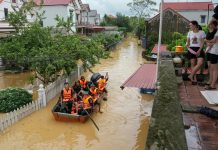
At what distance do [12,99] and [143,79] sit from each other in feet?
18.1

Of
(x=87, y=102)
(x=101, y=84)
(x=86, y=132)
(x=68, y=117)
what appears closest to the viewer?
(x=86, y=132)

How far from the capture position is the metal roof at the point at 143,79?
886 centimetres

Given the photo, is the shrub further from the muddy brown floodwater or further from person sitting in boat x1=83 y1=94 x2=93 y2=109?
person sitting in boat x1=83 y1=94 x2=93 y2=109

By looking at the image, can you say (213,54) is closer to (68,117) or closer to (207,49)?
(207,49)

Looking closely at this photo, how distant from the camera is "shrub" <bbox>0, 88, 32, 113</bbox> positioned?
10.7 meters

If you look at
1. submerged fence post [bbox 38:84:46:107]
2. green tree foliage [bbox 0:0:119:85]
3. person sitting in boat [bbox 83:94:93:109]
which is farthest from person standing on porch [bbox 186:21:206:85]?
green tree foliage [bbox 0:0:119:85]

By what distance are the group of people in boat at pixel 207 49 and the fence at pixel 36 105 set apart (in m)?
6.57

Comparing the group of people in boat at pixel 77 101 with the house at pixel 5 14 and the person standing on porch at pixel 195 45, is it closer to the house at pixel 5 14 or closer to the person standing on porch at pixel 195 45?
the person standing on porch at pixel 195 45

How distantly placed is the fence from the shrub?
460 millimetres

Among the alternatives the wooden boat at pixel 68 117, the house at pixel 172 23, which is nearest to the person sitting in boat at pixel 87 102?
the wooden boat at pixel 68 117

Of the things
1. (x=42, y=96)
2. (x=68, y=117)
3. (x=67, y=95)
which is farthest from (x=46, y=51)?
(x=68, y=117)

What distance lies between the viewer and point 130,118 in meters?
10.9

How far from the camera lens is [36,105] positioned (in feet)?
36.6

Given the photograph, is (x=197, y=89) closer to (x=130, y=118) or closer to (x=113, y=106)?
(x=130, y=118)
